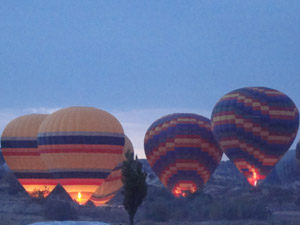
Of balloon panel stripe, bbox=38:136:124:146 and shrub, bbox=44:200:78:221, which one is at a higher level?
balloon panel stripe, bbox=38:136:124:146

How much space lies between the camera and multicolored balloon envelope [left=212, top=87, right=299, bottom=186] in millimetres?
40500

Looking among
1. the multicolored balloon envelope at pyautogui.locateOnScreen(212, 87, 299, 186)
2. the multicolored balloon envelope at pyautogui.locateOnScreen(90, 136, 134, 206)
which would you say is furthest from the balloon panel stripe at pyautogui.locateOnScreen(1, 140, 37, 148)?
the multicolored balloon envelope at pyautogui.locateOnScreen(212, 87, 299, 186)

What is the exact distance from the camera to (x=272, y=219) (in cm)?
→ 3225

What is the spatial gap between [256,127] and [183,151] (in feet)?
16.6

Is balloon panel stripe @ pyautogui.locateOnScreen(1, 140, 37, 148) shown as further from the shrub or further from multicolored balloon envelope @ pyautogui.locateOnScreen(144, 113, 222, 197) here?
multicolored balloon envelope @ pyautogui.locateOnScreen(144, 113, 222, 197)

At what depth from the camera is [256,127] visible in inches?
1596

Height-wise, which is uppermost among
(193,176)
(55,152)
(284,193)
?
(55,152)

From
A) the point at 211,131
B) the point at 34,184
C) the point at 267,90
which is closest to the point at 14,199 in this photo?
the point at 34,184

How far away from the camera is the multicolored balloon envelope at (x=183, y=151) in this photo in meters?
42.3

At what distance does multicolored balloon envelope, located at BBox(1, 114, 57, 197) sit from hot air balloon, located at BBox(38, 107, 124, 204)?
441cm

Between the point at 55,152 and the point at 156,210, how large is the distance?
6.64m

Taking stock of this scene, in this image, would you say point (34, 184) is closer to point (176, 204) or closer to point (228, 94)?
point (176, 204)

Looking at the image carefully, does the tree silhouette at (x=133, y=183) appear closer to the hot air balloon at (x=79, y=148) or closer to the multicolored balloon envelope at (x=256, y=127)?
the hot air balloon at (x=79, y=148)

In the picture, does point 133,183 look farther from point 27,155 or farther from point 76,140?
point 27,155
